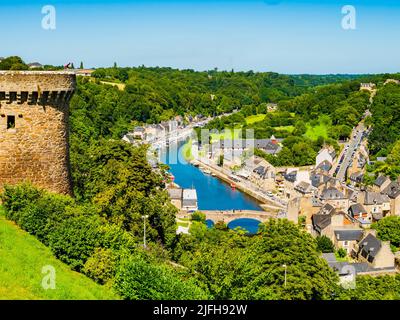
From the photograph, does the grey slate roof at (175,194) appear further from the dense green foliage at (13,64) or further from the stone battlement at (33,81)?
the stone battlement at (33,81)

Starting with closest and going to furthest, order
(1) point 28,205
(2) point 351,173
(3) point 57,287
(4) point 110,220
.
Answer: (3) point 57,287 → (1) point 28,205 → (4) point 110,220 → (2) point 351,173

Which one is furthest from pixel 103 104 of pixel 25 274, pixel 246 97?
pixel 25 274

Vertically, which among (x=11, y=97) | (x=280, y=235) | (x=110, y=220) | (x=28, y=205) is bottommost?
(x=280, y=235)

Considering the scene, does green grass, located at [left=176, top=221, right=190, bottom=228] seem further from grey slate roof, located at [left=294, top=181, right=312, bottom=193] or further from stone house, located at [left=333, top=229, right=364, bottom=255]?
grey slate roof, located at [left=294, top=181, right=312, bottom=193]
